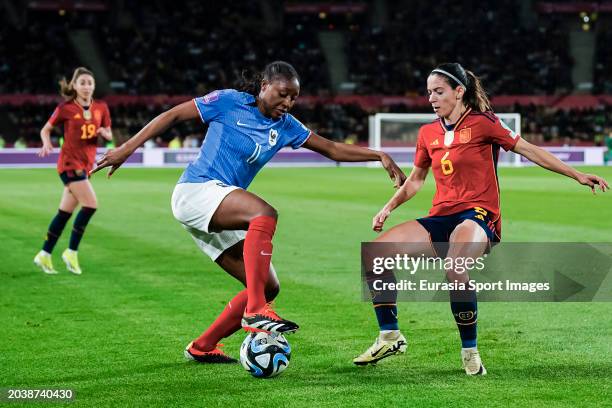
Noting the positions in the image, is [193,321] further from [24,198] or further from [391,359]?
[24,198]

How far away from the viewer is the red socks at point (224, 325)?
679cm

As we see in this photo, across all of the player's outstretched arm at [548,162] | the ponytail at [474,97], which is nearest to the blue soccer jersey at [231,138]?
the ponytail at [474,97]

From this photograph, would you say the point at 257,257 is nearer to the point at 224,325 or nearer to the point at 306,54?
the point at 224,325

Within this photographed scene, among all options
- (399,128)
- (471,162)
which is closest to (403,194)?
(471,162)

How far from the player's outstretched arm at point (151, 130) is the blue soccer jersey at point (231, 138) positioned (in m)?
0.08

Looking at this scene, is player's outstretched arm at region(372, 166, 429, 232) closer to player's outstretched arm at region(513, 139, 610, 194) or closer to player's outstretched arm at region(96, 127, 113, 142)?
player's outstretched arm at region(513, 139, 610, 194)

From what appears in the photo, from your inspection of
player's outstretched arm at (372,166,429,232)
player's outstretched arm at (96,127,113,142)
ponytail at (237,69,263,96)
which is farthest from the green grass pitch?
ponytail at (237,69,263,96)

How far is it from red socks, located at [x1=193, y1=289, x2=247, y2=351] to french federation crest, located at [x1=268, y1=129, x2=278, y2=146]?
974mm

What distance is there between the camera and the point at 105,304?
968 centimetres

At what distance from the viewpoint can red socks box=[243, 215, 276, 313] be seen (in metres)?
6.15

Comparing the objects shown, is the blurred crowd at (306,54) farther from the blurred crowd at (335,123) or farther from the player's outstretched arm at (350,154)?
the player's outstretched arm at (350,154)

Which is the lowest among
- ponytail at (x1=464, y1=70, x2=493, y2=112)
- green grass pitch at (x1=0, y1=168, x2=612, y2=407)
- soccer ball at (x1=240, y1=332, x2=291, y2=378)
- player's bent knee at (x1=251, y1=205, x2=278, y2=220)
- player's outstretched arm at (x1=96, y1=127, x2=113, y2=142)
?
green grass pitch at (x1=0, y1=168, x2=612, y2=407)

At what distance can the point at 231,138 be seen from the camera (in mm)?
Result: 6629

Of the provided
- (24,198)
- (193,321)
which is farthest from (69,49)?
(193,321)
